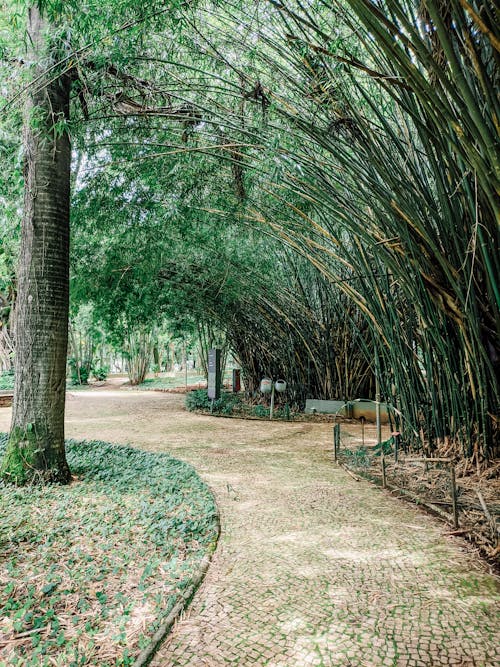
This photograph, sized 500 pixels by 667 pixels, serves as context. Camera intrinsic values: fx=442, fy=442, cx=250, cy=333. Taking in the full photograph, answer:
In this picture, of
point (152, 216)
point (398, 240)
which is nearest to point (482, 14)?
point (398, 240)

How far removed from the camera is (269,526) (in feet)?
7.51

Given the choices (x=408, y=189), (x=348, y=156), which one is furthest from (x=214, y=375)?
(x=408, y=189)

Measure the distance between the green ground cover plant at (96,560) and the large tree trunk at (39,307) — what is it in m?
0.26

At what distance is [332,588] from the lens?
5.37ft

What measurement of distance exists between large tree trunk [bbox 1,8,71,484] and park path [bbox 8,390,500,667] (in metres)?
1.20

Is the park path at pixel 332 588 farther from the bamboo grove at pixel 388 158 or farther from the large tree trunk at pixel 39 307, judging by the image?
the large tree trunk at pixel 39 307

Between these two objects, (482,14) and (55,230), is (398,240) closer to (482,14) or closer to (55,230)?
(482,14)

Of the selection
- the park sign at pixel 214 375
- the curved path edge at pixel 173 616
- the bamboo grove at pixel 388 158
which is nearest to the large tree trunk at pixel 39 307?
the bamboo grove at pixel 388 158

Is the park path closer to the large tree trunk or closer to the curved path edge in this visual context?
the curved path edge

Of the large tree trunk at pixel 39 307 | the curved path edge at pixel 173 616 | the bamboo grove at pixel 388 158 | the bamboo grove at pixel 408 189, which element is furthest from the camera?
the large tree trunk at pixel 39 307

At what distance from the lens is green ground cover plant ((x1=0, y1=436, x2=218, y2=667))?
1.36 m

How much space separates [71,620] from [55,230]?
2410 millimetres

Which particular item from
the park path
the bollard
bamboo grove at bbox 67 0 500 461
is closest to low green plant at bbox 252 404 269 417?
bamboo grove at bbox 67 0 500 461

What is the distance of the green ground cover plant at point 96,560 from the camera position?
1355 millimetres
